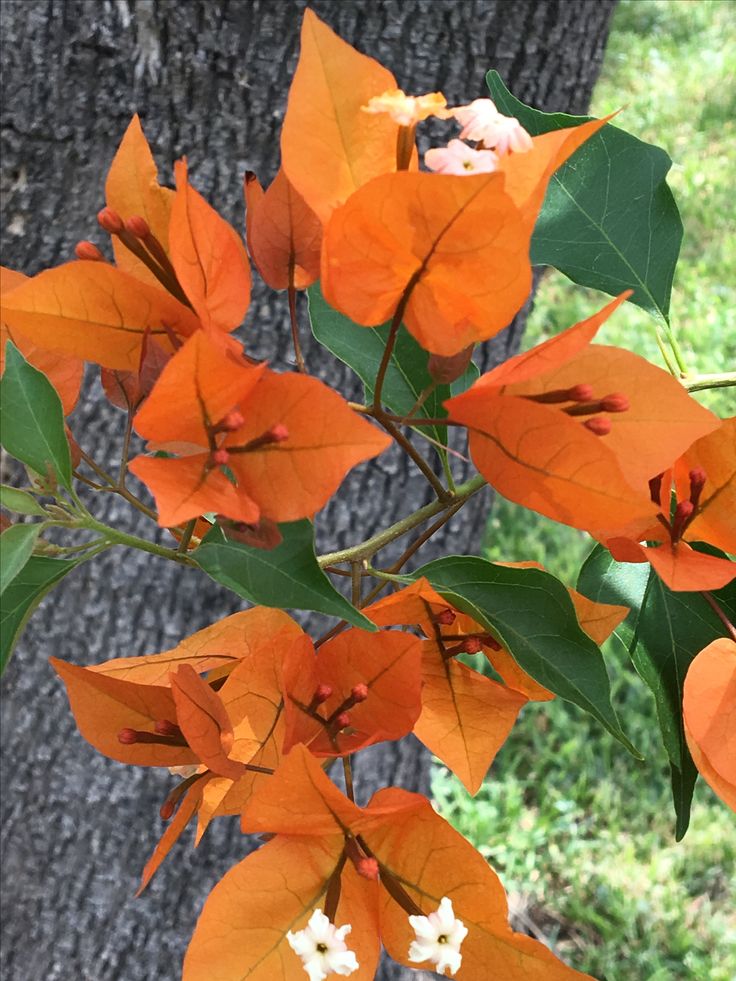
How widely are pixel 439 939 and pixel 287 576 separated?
0.50ft

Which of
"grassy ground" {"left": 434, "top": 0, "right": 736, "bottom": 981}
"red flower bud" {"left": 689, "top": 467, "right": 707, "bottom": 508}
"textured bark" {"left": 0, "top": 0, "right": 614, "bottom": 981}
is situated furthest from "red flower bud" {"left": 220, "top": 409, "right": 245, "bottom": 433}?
"grassy ground" {"left": 434, "top": 0, "right": 736, "bottom": 981}

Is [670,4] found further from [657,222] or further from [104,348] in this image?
[104,348]

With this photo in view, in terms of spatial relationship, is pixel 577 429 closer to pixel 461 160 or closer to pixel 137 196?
pixel 461 160

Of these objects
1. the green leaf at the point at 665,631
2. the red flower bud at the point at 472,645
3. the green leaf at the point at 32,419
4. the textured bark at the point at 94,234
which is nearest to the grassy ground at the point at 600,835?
the textured bark at the point at 94,234

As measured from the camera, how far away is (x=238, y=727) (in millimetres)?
447

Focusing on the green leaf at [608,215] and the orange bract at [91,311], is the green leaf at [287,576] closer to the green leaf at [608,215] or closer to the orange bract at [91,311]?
the orange bract at [91,311]

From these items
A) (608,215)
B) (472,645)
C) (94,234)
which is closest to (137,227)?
(472,645)

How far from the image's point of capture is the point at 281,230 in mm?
496

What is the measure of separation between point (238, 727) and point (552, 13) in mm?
1150

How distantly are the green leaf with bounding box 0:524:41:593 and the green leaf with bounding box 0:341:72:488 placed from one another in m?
0.05

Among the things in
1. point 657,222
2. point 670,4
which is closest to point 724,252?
point 670,4

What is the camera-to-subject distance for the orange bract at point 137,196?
472 millimetres

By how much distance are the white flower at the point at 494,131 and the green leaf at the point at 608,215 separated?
0.22 metres

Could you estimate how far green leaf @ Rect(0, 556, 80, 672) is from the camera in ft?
1.44
